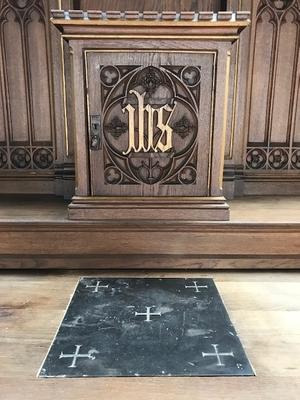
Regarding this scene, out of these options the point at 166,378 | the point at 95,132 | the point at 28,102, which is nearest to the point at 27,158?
the point at 28,102

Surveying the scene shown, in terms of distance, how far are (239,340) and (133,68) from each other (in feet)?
2.44

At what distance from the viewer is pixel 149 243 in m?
1.22

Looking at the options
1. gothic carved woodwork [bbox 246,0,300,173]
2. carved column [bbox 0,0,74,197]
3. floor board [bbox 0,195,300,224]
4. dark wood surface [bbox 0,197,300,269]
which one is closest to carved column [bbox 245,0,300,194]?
gothic carved woodwork [bbox 246,0,300,173]

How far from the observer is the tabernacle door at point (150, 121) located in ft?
3.78

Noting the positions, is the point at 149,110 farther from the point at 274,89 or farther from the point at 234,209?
the point at 274,89

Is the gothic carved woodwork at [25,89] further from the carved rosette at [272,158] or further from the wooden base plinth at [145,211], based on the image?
the carved rosette at [272,158]

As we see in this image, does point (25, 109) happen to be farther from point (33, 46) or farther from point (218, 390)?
point (218, 390)

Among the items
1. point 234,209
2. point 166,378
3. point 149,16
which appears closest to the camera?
point 166,378

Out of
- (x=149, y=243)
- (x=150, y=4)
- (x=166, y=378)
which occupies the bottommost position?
(x=166, y=378)

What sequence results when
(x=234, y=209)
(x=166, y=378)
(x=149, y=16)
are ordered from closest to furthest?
(x=166, y=378)
(x=149, y=16)
(x=234, y=209)

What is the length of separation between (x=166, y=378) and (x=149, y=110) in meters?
0.70

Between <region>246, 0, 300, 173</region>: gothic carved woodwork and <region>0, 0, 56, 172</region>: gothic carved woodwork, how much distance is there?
0.73m

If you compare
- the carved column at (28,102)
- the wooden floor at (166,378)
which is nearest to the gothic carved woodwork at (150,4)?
the carved column at (28,102)

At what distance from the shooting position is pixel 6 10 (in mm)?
1445
